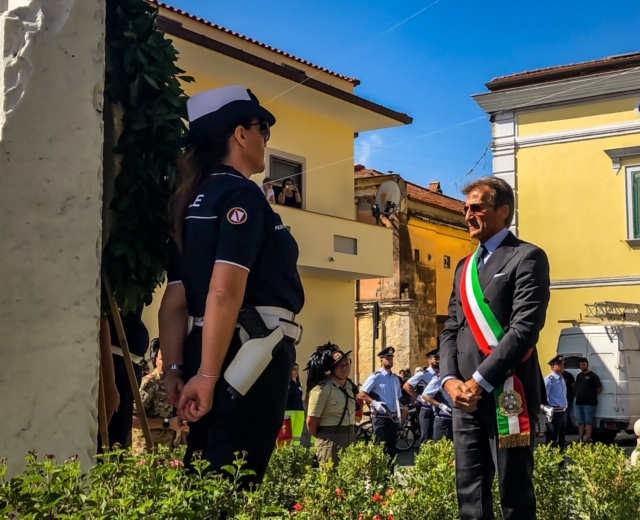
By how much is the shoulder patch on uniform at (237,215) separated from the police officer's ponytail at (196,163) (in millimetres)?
230

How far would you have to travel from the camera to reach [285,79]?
20.7m

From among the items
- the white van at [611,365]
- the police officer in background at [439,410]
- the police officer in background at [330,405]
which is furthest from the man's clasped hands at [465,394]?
the white van at [611,365]

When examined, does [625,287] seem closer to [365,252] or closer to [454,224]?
[365,252]

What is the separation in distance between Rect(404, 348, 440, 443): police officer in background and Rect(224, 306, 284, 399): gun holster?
432 inches

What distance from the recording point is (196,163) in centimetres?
331

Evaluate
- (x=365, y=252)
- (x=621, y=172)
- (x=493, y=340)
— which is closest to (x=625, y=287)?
(x=621, y=172)

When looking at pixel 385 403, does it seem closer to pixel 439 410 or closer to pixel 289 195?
pixel 439 410

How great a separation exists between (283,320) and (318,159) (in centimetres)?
2033

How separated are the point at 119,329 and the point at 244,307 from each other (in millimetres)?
554

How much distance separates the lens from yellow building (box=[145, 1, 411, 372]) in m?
20.6

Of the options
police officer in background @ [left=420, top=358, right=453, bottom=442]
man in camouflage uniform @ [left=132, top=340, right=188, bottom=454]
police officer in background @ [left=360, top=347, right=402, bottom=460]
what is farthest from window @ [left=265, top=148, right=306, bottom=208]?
man in camouflage uniform @ [left=132, top=340, right=188, bottom=454]

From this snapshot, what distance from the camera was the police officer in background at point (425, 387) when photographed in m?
15.7

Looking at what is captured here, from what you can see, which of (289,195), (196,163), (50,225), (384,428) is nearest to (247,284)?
(196,163)

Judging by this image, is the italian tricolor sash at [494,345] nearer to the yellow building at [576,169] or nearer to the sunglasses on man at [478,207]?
the sunglasses on man at [478,207]
